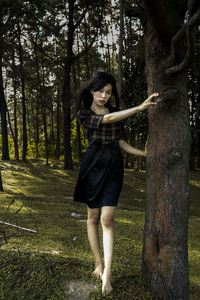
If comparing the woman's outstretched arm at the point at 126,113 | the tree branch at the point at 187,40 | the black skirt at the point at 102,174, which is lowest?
the black skirt at the point at 102,174

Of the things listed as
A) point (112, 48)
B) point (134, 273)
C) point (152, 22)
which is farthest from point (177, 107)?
point (112, 48)

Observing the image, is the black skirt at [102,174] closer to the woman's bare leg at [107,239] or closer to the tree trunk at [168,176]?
the woman's bare leg at [107,239]

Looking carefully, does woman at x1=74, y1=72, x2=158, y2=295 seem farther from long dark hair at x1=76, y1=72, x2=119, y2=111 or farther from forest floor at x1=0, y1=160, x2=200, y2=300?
forest floor at x1=0, y1=160, x2=200, y2=300

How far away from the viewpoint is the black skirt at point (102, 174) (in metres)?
2.87

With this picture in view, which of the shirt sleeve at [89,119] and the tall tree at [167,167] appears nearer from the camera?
the tall tree at [167,167]

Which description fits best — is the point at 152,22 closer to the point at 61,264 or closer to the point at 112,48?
the point at 61,264

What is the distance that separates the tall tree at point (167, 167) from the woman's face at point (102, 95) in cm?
44

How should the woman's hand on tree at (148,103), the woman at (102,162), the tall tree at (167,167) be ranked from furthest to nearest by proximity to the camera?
the woman at (102,162) < the tall tree at (167,167) < the woman's hand on tree at (148,103)

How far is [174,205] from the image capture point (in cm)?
274

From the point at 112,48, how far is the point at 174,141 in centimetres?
2108

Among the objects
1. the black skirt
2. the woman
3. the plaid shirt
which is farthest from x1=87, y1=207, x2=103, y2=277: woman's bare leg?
the plaid shirt

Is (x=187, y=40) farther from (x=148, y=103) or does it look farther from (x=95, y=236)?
(x=95, y=236)

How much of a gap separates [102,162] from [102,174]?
12 centimetres

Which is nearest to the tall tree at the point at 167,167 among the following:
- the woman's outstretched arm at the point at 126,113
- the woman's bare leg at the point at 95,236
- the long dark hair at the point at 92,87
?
the woman's outstretched arm at the point at 126,113
